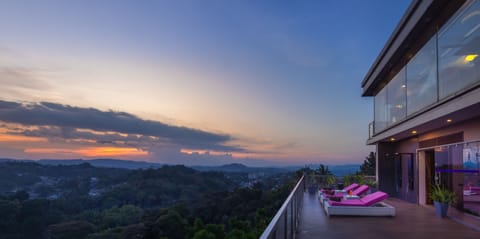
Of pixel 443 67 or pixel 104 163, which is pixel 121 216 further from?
pixel 443 67

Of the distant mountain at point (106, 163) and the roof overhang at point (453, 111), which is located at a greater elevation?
the roof overhang at point (453, 111)

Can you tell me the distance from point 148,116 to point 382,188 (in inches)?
681

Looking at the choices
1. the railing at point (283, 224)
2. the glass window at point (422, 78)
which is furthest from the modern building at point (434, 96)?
the railing at point (283, 224)

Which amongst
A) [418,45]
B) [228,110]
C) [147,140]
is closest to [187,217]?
[147,140]

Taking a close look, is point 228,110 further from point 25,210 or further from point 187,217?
point 25,210

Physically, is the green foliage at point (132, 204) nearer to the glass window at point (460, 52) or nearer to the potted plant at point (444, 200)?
the potted plant at point (444, 200)

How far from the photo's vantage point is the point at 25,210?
152ft

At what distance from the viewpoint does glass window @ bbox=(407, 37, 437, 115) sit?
10.2 m

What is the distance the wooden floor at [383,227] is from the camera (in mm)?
8211

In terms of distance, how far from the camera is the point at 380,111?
1811 centimetres

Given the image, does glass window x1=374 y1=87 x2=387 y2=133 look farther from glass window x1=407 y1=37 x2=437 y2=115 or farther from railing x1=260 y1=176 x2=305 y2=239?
railing x1=260 y1=176 x2=305 y2=239

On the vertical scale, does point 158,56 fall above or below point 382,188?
above

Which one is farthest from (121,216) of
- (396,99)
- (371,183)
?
(396,99)

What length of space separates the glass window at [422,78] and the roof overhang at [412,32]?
1.22 ft
